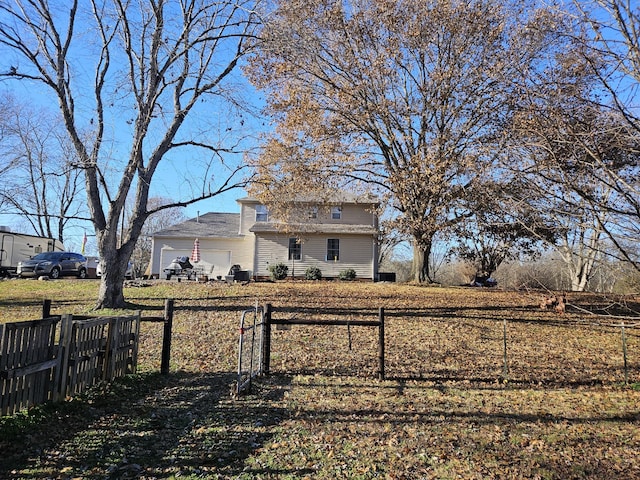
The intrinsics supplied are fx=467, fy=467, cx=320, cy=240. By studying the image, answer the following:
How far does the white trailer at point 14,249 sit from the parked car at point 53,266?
1.23m

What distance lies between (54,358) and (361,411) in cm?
407

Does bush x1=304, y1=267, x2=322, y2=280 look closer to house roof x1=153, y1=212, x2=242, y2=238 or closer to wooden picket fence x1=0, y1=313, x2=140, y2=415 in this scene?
house roof x1=153, y1=212, x2=242, y2=238

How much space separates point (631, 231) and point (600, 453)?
2522 mm

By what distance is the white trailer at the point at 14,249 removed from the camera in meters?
26.6

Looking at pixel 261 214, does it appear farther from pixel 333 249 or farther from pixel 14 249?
pixel 14 249

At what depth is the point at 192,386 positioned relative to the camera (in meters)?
7.73

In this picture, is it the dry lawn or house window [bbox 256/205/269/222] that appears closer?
the dry lawn

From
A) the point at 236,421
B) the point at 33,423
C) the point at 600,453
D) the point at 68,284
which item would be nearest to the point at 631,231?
the point at 600,453

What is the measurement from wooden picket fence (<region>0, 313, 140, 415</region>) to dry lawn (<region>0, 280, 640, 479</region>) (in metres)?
0.22

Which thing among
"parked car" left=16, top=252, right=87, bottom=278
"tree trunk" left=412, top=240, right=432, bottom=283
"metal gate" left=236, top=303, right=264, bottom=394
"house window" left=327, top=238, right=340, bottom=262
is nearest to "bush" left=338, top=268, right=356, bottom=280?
"house window" left=327, top=238, right=340, bottom=262

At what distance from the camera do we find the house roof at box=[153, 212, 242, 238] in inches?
1237

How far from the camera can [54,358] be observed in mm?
5867

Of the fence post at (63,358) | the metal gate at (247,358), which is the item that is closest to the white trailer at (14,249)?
the metal gate at (247,358)

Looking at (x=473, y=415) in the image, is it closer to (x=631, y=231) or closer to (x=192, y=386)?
(x=631, y=231)
